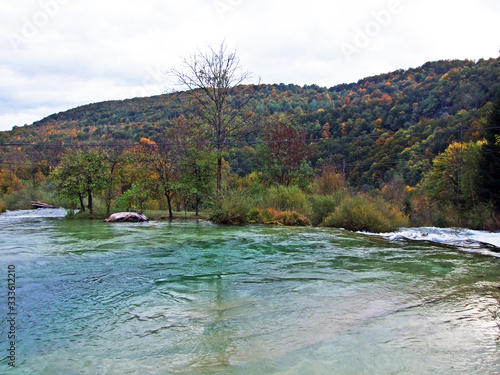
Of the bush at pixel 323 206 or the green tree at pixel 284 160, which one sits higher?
the green tree at pixel 284 160

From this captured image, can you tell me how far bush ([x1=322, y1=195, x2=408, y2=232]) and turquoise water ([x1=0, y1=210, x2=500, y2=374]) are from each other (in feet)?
16.3

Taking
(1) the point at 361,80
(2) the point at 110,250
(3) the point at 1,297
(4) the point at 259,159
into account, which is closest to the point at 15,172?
(4) the point at 259,159

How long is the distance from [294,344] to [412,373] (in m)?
1.22

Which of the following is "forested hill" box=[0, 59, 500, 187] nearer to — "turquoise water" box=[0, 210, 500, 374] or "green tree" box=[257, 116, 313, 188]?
"green tree" box=[257, 116, 313, 188]

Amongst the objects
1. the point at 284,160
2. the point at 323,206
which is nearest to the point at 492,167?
the point at 323,206

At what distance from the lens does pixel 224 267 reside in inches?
305

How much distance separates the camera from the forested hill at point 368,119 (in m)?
40.8

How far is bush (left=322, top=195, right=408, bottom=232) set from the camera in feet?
47.6

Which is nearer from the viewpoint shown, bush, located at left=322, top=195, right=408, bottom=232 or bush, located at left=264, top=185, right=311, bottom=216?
bush, located at left=322, top=195, right=408, bottom=232

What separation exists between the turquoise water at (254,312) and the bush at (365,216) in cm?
498

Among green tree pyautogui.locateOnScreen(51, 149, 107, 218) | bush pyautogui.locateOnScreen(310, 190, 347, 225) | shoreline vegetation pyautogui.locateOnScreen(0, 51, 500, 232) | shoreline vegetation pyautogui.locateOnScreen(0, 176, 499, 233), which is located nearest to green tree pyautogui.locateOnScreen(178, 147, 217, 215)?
shoreline vegetation pyautogui.locateOnScreen(0, 51, 500, 232)

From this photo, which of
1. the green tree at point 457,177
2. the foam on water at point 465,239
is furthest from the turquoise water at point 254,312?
the green tree at point 457,177

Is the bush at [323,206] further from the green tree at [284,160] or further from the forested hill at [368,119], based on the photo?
the forested hill at [368,119]

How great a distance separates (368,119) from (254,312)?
4841 centimetres
